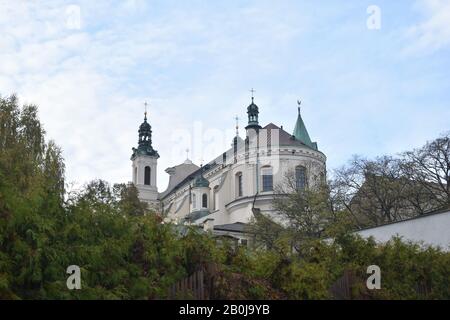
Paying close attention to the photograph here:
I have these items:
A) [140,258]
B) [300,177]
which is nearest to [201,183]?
[300,177]

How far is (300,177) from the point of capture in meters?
55.1

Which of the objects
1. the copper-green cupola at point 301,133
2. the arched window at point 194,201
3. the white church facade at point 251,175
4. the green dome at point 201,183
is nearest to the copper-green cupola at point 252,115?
the white church facade at point 251,175

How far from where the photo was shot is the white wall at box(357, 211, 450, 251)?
22.0 m

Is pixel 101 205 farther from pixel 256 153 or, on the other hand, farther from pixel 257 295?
pixel 256 153

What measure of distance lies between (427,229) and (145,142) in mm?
63573

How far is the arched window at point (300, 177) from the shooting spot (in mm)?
53125

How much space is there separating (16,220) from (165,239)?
2.57 metres

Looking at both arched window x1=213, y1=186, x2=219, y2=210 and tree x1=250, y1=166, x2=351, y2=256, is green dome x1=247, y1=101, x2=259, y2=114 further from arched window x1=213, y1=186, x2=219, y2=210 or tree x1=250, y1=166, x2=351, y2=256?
tree x1=250, y1=166, x2=351, y2=256

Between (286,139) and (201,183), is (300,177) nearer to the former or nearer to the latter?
(286,139)

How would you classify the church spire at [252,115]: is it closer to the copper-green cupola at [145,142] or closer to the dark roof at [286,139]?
the dark roof at [286,139]

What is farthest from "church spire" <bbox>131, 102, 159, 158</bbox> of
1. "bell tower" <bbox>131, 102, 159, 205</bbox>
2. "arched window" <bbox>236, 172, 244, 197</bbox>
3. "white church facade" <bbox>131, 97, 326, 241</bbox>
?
"arched window" <bbox>236, 172, 244, 197</bbox>

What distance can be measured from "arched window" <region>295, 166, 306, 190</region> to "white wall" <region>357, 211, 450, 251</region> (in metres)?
28.2

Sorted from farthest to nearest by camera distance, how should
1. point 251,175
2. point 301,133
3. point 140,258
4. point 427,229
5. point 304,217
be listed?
1. point 301,133
2. point 251,175
3. point 304,217
4. point 427,229
5. point 140,258

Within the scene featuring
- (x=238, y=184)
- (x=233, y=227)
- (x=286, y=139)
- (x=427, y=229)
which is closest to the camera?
(x=427, y=229)
